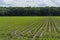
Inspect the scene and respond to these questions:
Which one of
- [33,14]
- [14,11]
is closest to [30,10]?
[33,14]

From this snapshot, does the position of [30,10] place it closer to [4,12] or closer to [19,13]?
[19,13]

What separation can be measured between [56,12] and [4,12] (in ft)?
82.8

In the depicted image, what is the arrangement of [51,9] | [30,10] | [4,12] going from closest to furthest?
[4,12], [30,10], [51,9]

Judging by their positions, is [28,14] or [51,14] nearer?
[28,14]

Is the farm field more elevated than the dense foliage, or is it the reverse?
the farm field

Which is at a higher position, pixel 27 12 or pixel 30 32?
pixel 30 32

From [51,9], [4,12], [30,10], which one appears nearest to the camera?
[4,12]

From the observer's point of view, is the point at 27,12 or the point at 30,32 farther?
the point at 27,12

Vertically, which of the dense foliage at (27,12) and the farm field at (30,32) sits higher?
the farm field at (30,32)

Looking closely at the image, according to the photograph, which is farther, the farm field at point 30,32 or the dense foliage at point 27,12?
the dense foliage at point 27,12

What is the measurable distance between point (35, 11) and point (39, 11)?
6.23 ft

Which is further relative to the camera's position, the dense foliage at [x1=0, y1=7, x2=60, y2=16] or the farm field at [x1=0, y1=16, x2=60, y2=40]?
the dense foliage at [x1=0, y1=7, x2=60, y2=16]

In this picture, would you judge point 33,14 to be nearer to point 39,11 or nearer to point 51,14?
point 39,11

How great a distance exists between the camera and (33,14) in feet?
306
